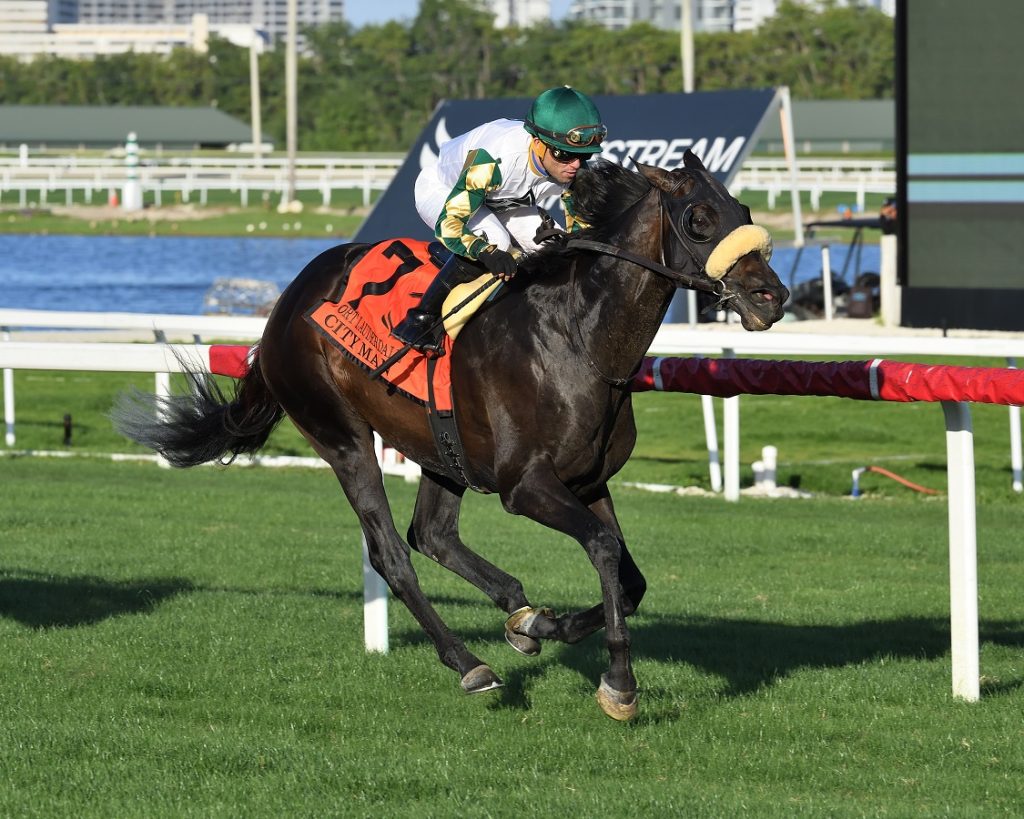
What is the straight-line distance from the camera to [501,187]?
201 inches

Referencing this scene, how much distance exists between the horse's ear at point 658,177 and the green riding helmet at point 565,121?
0.76 ft

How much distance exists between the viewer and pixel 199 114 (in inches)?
3073

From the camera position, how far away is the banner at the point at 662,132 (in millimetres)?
15547

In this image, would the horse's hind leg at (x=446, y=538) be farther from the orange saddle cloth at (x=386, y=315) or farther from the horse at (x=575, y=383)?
the orange saddle cloth at (x=386, y=315)

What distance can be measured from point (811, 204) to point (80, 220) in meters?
21.9

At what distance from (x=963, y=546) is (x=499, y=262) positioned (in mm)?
1615

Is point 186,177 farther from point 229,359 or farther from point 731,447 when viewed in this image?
point 229,359

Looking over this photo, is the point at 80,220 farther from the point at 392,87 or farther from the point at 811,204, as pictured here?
the point at 392,87

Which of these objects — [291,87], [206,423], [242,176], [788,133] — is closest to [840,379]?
[206,423]

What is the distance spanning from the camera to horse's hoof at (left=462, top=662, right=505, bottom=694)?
4.88 metres

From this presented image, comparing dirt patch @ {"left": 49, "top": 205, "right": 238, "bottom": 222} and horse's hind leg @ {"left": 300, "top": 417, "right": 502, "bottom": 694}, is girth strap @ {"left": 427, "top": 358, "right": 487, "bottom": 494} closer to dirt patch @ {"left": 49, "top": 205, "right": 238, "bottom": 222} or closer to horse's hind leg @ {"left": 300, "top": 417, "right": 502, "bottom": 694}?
horse's hind leg @ {"left": 300, "top": 417, "right": 502, "bottom": 694}

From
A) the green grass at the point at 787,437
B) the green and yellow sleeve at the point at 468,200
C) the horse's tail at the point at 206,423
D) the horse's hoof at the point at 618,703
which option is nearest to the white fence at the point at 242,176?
the green grass at the point at 787,437

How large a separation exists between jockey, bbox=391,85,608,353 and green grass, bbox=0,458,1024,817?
1.23m

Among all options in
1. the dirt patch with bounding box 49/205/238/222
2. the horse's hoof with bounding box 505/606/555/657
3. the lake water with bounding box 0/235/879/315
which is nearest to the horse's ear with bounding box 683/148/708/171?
the horse's hoof with bounding box 505/606/555/657
